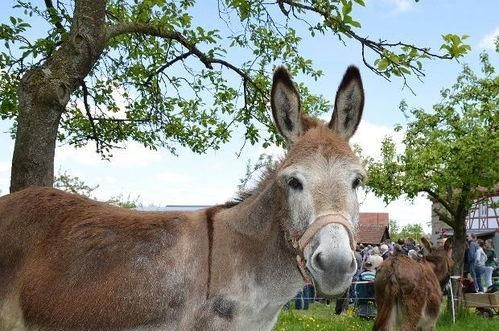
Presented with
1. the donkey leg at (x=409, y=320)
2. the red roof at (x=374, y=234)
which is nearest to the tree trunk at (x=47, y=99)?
the donkey leg at (x=409, y=320)

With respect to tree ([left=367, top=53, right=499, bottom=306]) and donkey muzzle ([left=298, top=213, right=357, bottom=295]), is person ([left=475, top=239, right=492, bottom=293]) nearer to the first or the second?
tree ([left=367, top=53, right=499, bottom=306])

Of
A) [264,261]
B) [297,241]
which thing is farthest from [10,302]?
[297,241]

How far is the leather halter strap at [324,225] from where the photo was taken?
9.84ft

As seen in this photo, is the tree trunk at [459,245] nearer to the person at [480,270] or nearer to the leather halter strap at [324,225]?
the person at [480,270]

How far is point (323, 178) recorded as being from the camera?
3213 mm

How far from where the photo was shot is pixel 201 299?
3.36 metres

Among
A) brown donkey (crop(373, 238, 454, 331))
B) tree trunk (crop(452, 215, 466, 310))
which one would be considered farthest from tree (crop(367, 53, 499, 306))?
brown donkey (crop(373, 238, 454, 331))

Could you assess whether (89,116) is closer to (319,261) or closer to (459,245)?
(319,261)

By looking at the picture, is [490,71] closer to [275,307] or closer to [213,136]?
[213,136]

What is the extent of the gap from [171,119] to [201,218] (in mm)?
6339

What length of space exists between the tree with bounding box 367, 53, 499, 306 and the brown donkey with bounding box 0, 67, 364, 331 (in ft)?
40.0

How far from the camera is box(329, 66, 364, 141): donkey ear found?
359 cm

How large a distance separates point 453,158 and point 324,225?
12.9 metres

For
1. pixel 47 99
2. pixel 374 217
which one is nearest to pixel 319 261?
pixel 47 99
